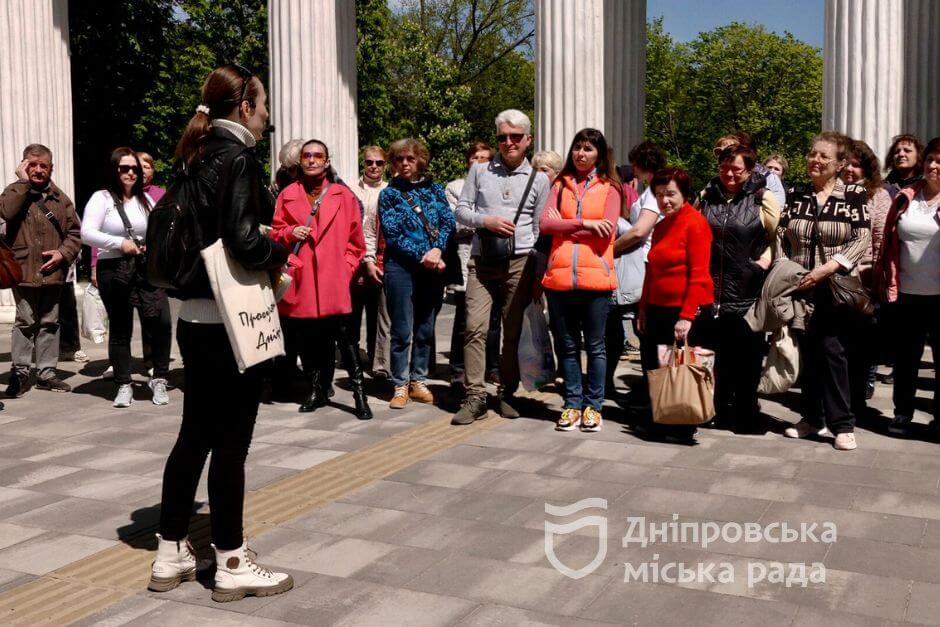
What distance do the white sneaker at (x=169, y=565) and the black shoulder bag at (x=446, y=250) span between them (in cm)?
410

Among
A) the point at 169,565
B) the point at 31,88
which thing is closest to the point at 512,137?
the point at 169,565

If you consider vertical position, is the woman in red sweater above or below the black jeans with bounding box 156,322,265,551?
above

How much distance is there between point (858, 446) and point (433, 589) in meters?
3.59

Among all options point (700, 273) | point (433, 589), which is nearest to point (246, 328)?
point (433, 589)

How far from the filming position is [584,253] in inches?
279

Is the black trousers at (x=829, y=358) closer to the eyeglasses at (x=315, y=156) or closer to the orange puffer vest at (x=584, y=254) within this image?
the orange puffer vest at (x=584, y=254)

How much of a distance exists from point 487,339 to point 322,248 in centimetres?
151

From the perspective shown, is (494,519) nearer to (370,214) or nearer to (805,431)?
(805,431)

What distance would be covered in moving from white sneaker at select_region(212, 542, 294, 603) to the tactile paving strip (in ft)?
1.21

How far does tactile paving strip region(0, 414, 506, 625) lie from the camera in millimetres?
4176

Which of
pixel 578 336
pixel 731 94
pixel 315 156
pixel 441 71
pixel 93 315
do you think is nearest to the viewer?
pixel 578 336

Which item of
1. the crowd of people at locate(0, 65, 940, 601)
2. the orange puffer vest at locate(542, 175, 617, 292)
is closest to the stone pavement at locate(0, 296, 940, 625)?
the crowd of people at locate(0, 65, 940, 601)

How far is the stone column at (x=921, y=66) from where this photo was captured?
1208cm

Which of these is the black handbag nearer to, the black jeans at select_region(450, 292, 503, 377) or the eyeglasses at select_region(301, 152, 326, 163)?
the black jeans at select_region(450, 292, 503, 377)
